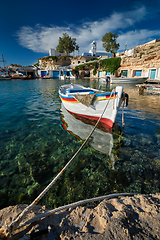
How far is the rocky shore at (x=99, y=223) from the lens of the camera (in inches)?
54.9

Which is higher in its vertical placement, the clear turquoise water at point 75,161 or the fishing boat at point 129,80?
the fishing boat at point 129,80

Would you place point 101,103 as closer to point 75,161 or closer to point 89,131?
point 89,131

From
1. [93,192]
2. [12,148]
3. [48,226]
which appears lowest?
[93,192]

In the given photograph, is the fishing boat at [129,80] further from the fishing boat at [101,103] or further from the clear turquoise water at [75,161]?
the fishing boat at [101,103]

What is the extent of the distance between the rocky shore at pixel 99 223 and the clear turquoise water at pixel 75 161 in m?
1.05

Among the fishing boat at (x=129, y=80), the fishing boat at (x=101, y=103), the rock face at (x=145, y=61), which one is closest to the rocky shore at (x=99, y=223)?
the fishing boat at (x=101, y=103)

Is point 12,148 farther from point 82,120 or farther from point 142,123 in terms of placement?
point 142,123

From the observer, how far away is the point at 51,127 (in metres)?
6.30

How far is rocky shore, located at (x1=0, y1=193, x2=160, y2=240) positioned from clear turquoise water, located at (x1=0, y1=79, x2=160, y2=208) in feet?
3.46

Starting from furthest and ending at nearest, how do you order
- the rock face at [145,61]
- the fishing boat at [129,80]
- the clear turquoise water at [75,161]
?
the rock face at [145,61] → the fishing boat at [129,80] → the clear turquoise water at [75,161]

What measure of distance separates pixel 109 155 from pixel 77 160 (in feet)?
4.14

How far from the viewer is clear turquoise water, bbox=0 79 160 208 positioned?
296cm

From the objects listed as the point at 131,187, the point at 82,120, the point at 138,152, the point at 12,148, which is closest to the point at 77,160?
the point at 131,187

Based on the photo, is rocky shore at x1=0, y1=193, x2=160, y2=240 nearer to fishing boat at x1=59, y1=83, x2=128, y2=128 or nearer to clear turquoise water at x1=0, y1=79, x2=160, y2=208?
clear turquoise water at x1=0, y1=79, x2=160, y2=208
